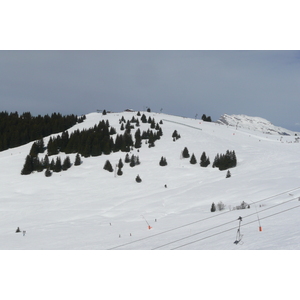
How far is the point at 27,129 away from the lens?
249 feet

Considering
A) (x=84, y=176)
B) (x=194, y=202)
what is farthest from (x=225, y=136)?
(x=194, y=202)

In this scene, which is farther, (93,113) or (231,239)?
(93,113)

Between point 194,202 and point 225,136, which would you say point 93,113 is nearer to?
point 225,136

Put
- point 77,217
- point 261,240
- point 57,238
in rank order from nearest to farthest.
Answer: point 261,240 < point 57,238 < point 77,217

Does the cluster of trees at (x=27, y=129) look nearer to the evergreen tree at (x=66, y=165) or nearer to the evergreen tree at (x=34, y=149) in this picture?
the evergreen tree at (x=34, y=149)

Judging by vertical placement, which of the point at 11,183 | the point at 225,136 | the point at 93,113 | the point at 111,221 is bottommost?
the point at 111,221

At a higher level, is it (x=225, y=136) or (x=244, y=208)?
(x=225, y=136)

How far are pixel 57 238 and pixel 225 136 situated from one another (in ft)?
195

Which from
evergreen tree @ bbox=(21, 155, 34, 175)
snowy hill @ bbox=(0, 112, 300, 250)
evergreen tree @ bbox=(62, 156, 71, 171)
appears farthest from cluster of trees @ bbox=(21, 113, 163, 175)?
evergreen tree @ bbox=(62, 156, 71, 171)

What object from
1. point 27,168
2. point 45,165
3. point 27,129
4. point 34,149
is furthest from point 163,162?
point 27,129

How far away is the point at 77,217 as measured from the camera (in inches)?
1048

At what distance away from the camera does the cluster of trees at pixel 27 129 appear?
70.2 m

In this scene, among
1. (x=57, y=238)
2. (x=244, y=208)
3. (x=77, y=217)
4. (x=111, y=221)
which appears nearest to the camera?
(x=57, y=238)

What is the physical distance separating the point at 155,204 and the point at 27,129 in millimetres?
61250
